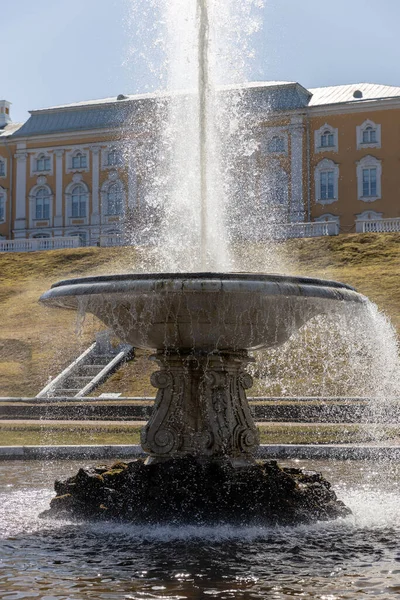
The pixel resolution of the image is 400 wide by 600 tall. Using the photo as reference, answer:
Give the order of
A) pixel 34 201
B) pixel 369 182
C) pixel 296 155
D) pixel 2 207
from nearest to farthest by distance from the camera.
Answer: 1. pixel 369 182
2. pixel 296 155
3. pixel 34 201
4. pixel 2 207

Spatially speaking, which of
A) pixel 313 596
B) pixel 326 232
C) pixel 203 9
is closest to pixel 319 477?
pixel 313 596

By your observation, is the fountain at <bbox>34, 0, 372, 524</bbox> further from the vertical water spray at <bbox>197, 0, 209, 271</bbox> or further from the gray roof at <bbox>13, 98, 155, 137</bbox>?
the gray roof at <bbox>13, 98, 155, 137</bbox>

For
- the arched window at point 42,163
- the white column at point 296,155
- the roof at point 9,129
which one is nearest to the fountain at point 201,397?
the white column at point 296,155

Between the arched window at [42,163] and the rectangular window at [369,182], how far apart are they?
17941mm

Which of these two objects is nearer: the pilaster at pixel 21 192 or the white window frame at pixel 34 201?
the white window frame at pixel 34 201

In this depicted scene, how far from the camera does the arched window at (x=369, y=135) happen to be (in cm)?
4788

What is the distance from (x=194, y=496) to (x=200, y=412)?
0.82 metres

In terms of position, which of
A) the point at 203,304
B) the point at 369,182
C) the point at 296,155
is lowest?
the point at 203,304

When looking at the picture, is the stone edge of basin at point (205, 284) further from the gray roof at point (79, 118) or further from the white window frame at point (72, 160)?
the white window frame at point (72, 160)

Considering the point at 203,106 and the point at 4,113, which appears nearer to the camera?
the point at 203,106

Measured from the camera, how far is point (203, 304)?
7137 millimetres

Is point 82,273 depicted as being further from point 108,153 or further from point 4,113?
point 4,113

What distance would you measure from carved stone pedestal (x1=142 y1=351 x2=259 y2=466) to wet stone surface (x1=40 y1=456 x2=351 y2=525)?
152mm

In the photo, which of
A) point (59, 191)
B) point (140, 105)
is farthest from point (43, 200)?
point (140, 105)
